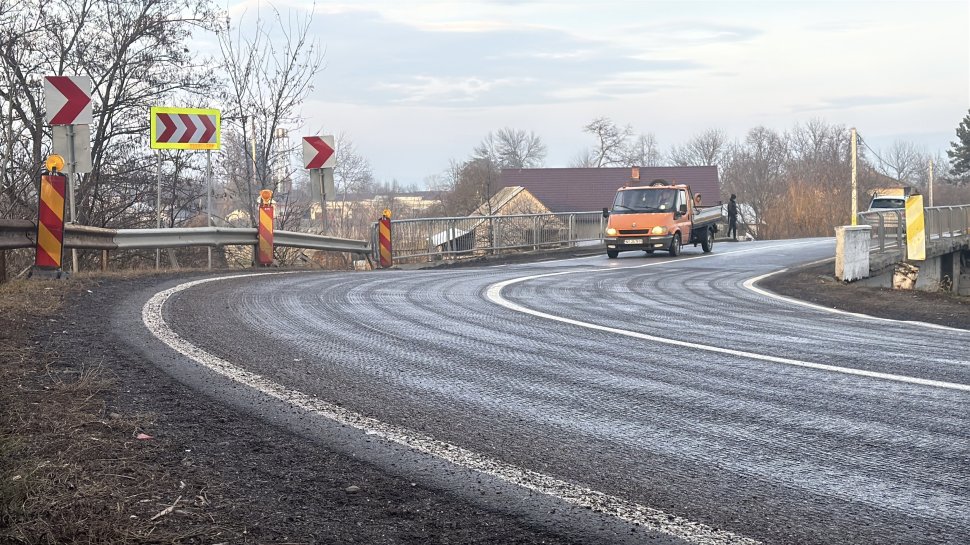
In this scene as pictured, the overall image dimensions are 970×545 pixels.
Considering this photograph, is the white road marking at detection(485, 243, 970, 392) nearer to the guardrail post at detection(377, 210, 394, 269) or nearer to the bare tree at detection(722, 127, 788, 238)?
the guardrail post at detection(377, 210, 394, 269)

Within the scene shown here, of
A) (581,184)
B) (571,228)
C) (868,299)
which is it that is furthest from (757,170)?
(868,299)

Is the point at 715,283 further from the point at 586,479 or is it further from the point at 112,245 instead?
the point at 586,479

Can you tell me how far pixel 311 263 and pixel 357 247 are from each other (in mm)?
3774

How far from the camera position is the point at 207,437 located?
14.0ft

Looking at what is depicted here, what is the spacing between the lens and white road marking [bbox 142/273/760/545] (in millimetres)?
3146

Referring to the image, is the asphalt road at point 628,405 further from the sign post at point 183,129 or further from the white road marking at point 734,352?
the sign post at point 183,129

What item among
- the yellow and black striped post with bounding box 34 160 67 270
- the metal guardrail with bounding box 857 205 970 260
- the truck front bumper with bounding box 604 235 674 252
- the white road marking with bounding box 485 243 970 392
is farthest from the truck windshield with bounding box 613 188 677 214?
the yellow and black striped post with bounding box 34 160 67 270

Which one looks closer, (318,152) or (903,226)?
(318,152)

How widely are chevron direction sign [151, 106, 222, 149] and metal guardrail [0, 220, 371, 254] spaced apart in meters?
2.03

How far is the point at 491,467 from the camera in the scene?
3.86 meters

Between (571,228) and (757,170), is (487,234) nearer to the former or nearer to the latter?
(571,228)

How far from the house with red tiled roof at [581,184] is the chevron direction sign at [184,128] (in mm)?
57839

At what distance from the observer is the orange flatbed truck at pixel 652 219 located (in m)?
25.5

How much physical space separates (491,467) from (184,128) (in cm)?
1534
